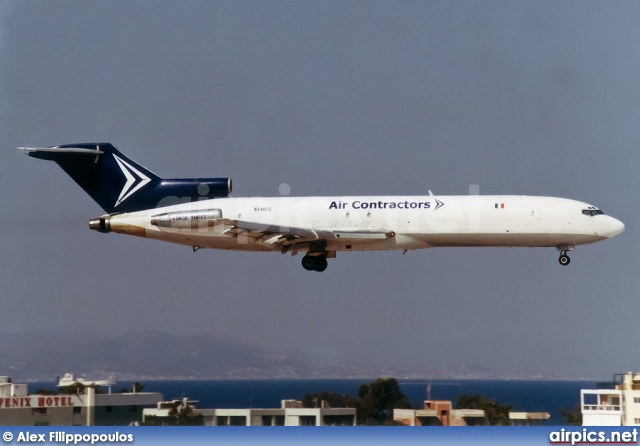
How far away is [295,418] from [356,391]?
3.48 meters

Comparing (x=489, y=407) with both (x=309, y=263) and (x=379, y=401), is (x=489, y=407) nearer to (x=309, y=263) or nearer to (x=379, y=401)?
(x=379, y=401)

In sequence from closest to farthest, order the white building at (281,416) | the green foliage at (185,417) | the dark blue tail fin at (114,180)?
1. the white building at (281,416)
2. the green foliage at (185,417)
3. the dark blue tail fin at (114,180)

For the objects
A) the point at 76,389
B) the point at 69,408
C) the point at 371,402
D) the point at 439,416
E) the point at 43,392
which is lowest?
the point at 439,416

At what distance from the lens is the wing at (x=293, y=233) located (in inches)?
1752

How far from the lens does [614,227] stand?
44.4 meters

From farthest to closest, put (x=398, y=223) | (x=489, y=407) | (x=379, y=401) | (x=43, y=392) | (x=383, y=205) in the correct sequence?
(x=43, y=392) → (x=383, y=205) → (x=398, y=223) → (x=379, y=401) → (x=489, y=407)

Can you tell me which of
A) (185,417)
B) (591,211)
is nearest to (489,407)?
(591,211)

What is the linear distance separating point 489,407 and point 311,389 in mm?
7008

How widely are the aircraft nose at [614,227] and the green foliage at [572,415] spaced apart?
7.20m

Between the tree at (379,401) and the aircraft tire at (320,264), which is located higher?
the aircraft tire at (320,264)

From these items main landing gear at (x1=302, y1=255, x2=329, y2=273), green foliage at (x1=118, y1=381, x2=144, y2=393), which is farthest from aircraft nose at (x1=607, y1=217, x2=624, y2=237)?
green foliage at (x1=118, y1=381, x2=144, y2=393)

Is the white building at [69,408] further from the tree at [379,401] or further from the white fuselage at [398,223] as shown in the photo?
the tree at [379,401]

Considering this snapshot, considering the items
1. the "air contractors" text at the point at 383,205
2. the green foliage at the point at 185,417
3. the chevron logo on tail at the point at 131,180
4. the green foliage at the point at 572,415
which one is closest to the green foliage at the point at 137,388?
the green foliage at the point at 185,417

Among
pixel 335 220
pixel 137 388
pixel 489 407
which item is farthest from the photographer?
pixel 137 388
